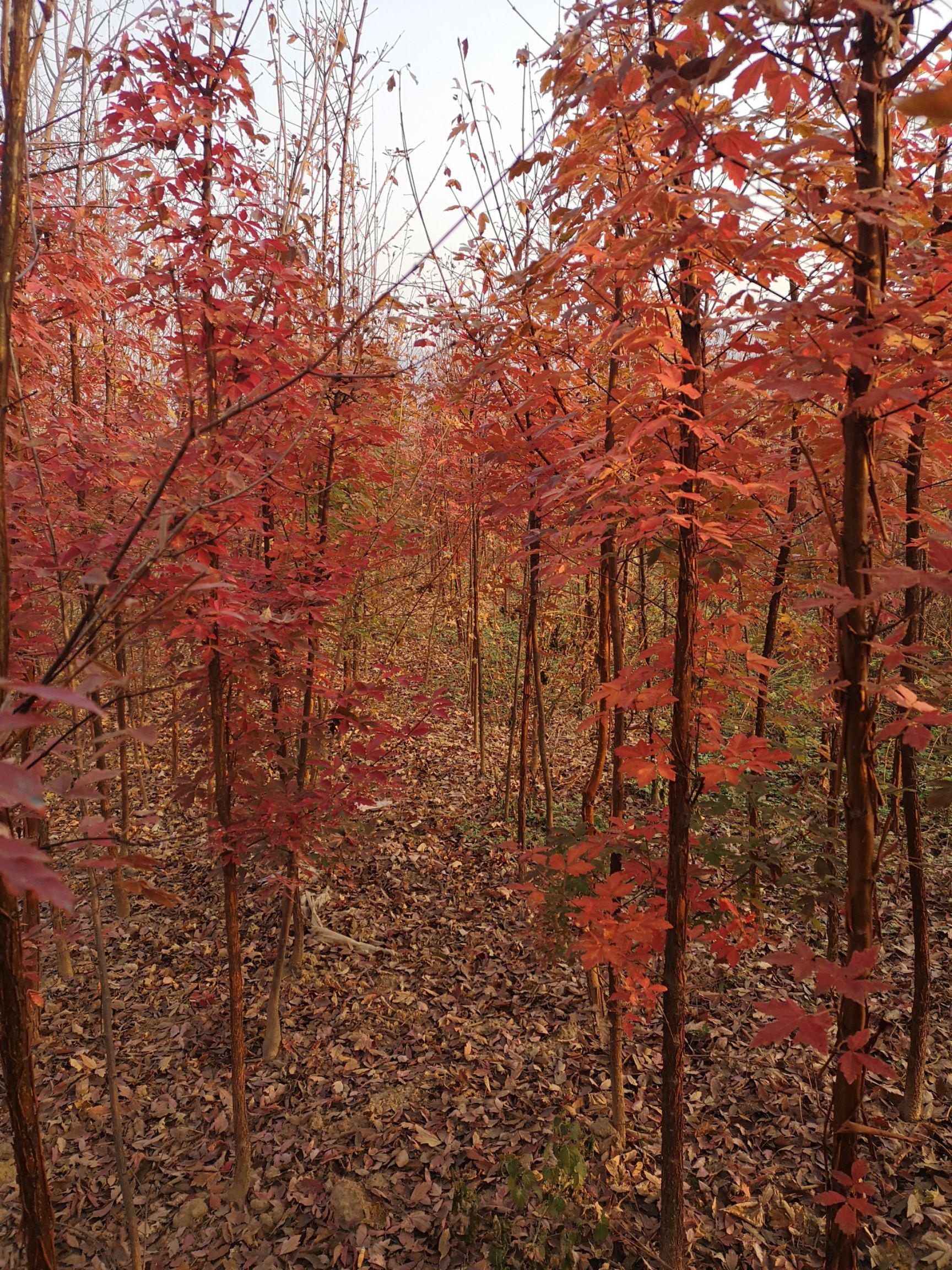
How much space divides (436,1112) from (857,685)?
136 inches

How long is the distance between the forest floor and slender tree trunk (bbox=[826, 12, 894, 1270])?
26 centimetres

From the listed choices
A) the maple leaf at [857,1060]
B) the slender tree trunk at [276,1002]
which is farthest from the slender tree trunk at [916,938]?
the slender tree trunk at [276,1002]

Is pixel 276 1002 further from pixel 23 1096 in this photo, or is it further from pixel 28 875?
pixel 28 875

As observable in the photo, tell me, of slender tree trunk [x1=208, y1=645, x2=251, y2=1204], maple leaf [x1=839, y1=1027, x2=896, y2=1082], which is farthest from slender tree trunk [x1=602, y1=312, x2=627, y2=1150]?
slender tree trunk [x1=208, y1=645, x2=251, y2=1204]

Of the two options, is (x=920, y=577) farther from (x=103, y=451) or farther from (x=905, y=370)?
(x=103, y=451)

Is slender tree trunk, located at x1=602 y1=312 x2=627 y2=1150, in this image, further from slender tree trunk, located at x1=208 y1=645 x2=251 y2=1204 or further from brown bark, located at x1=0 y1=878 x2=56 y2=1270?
brown bark, located at x1=0 y1=878 x2=56 y2=1270

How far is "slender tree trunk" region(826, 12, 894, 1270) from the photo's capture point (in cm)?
141

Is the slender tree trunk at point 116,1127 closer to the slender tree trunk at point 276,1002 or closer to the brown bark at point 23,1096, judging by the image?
the brown bark at point 23,1096

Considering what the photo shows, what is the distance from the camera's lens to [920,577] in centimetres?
120

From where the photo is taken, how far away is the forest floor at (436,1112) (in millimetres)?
2859

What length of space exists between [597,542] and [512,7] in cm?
233

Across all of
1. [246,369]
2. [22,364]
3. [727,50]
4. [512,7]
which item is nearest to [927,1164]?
[727,50]

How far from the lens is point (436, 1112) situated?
3.64m

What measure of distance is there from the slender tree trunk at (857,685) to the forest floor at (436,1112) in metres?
0.26
